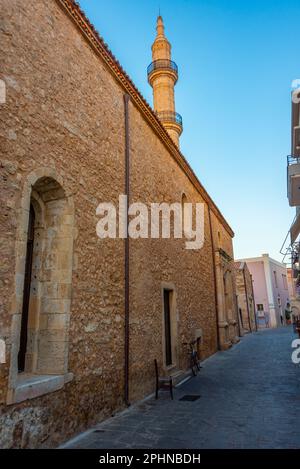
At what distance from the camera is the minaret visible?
19.6m

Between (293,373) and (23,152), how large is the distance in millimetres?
8587

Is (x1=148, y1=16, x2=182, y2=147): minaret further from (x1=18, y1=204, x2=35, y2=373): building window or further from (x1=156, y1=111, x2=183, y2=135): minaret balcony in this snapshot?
(x1=18, y1=204, x2=35, y2=373): building window

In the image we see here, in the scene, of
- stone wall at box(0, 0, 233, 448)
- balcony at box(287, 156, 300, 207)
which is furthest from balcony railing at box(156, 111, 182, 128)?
stone wall at box(0, 0, 233, 448)

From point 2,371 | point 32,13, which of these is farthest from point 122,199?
point 2,371

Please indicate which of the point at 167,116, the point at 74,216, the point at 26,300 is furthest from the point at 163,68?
the point at 26,300

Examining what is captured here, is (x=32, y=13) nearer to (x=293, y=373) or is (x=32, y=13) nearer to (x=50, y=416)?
(x=50, y=416)

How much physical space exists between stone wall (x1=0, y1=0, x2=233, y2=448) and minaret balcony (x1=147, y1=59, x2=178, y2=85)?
47.8 feet

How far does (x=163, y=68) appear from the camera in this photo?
2031 centimetres

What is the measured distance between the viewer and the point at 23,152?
407cm

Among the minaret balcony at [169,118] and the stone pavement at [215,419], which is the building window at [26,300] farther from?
the minaret balcony at [169,118]

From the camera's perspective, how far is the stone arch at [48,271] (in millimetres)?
4293

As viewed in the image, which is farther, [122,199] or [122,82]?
[122,82]

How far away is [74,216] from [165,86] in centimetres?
1789

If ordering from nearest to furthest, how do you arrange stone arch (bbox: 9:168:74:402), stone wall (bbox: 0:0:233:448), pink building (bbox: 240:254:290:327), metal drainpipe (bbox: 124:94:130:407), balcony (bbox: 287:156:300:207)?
stone wall (bbox: 0:0:233:448)
stone arch (bbox: 9:168:74:402)
metal drainpipe (bbox: 124:94:130:407)
balcony (bbox: 287:156:300:207)
pink building (bbox: 240:254:290:327)
